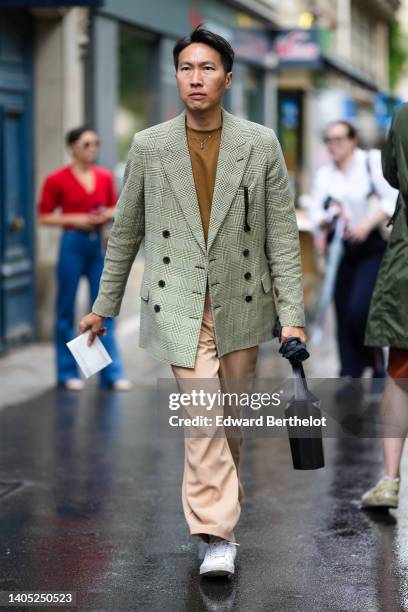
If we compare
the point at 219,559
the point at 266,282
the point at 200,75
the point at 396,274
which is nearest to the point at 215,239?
the point at 266,282

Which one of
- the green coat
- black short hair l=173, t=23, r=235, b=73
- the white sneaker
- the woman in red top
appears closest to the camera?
black short hair l=173, t=23, r=235, b=73

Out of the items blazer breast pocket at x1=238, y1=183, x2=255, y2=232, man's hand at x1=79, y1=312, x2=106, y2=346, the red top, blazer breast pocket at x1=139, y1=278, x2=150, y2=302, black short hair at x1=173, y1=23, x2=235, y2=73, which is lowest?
man's hand at x1=79, y1=312, x2=106, y2=346

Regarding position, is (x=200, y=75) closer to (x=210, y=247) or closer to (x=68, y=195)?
(x=210, y=247)

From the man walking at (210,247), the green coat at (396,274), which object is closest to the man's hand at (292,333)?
the man walking at (210,247)

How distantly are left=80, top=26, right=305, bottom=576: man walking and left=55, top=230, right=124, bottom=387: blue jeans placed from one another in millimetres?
4506

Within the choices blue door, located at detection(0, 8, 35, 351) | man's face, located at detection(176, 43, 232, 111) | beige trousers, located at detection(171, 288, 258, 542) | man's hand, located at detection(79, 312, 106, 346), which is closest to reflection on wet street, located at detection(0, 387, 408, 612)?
beige trousers, located at detection(171, 288, 258, 542)

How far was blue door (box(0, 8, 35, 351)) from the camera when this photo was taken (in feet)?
36.8

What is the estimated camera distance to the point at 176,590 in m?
4.92

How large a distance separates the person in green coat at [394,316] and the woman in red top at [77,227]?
3849mm

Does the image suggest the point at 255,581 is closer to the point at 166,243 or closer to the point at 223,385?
the point at 223,385

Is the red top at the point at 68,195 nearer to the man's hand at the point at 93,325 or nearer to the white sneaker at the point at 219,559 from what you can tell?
the man's hand at the point at 93,325

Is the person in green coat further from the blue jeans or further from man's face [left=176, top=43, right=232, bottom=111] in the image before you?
the blue jeans

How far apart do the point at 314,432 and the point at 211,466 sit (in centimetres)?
41

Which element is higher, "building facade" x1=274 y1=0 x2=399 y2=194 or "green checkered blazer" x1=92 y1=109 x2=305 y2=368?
"building facade" x1=274 y1=0 x2=399 y2=194
